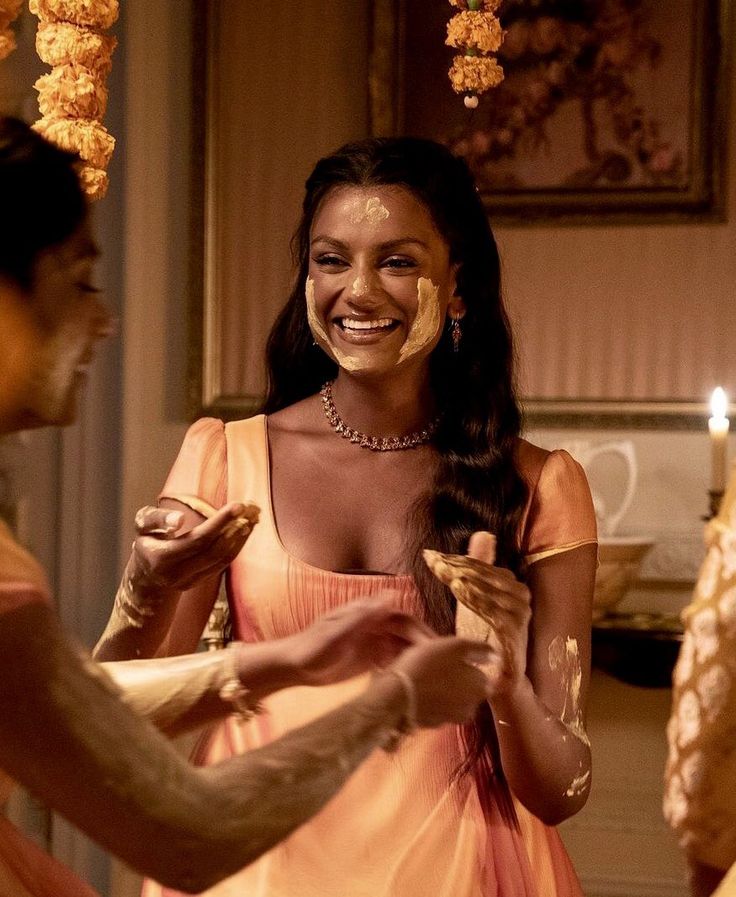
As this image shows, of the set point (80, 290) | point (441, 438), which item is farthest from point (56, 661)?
point (441, 438)

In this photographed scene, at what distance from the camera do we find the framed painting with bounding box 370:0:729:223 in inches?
134

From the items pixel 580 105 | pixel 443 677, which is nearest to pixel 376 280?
pixel 443 677

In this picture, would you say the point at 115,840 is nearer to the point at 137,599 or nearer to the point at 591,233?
the point at 137,599

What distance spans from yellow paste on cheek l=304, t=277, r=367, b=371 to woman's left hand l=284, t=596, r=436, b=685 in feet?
1.87

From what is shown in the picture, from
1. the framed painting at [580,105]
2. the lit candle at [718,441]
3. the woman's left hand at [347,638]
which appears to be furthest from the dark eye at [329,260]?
the framed painting at [580,105]

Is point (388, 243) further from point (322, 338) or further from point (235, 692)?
point (235, 692)

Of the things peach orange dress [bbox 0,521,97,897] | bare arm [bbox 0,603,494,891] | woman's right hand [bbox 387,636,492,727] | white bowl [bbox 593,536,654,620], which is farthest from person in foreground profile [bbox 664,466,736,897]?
white bowl [bbox 593,536,654,620]

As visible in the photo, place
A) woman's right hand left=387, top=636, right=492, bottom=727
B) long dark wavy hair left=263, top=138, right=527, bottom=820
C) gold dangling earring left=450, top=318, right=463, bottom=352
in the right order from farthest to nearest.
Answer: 1. gold dangling earring left=450, top=318, right=463, bottom=352
2. long dark wavy hair left=263, top=138, right=527, bottom=820
3. woman's right hand left=387, top=636, right=492, bottom=727

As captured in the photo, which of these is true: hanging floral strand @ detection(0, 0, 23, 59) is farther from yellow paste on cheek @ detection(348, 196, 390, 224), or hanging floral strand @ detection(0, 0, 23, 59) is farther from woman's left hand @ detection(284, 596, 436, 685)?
woman's left hand @ detection(284, 596, 436, 685)

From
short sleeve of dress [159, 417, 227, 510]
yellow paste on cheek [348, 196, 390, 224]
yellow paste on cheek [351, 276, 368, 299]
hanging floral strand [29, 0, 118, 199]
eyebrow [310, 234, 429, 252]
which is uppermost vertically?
hanging floral strand [29, 0, 118, 199]

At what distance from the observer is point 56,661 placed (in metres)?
0.96

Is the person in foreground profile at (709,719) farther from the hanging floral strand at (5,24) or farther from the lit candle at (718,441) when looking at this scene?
the lit candle at (718,441)

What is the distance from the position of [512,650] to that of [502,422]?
466 mm

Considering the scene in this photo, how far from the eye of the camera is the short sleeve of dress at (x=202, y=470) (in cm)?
193
